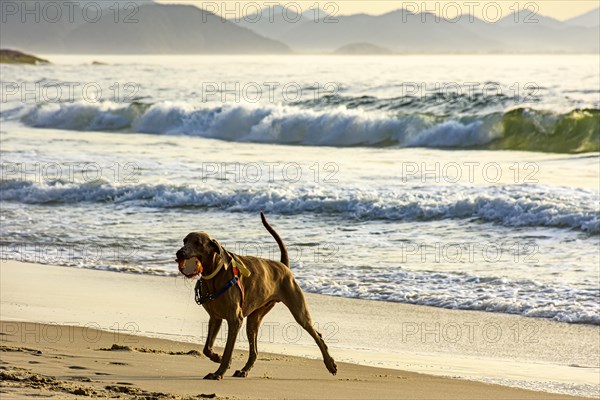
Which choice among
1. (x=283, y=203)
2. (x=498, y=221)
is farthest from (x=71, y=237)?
(x=498, y=221)

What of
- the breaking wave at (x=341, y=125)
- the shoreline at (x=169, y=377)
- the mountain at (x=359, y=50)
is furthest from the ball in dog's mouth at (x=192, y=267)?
the mountain at (x=359, y=50)

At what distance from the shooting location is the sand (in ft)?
21.8

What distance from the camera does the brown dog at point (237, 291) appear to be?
251 inches

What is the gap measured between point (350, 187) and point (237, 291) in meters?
13.4

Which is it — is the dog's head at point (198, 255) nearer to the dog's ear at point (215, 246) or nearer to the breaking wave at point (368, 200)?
the dog's ear at point (215, 246)

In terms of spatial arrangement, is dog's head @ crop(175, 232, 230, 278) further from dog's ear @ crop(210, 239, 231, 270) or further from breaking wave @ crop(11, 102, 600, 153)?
breaking wave @ crop(11, 102, 600, 153)

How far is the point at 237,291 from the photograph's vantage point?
257 inches

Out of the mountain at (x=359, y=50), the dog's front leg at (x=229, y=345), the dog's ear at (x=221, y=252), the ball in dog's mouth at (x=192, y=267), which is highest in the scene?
the mountain at (x=359, y=50)

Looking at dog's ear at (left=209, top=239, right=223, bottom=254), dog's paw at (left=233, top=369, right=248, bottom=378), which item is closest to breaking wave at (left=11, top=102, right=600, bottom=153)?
→ dog's paw at (left=233, top=369, right=248, bottom=378)

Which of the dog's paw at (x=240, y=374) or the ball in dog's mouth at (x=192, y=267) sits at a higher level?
the ball in dog's mouth at (x=192, y=267)

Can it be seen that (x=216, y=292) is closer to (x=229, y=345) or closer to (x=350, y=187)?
(x=229, y=345)

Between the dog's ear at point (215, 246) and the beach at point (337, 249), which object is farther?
the beach at point (337, 249)

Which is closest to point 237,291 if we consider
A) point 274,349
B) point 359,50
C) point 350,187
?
point 274,349

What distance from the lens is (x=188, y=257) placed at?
6.25 metres
